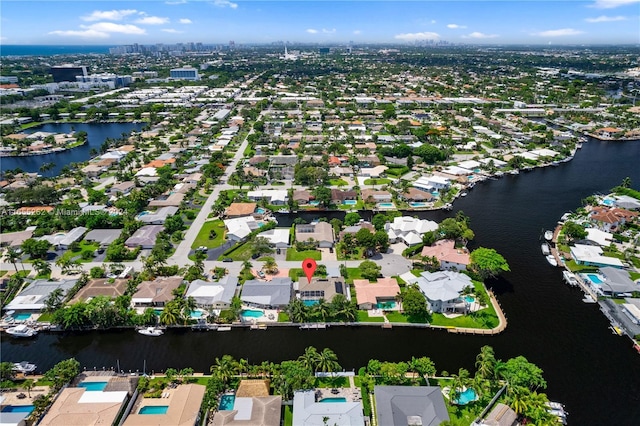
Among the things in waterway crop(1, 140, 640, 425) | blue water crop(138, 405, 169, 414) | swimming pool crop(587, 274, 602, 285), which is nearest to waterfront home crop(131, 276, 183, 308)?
waterway crop(1, 140, 640, 425)

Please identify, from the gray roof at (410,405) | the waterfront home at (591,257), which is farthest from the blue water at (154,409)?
the waterfront home at (591,257)

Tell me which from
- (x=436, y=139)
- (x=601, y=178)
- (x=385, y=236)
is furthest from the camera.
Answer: (x=436, y=139)

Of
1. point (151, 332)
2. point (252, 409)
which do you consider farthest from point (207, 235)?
point (252, 409)

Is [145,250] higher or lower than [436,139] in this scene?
lower

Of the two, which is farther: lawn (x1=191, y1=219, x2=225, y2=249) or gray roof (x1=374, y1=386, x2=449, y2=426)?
lawn (x1=191, y1=219, x2=225, y2=249)

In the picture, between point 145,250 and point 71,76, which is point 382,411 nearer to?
point 145,250

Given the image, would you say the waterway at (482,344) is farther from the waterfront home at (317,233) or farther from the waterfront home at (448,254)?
the waterfront home at (317,233)

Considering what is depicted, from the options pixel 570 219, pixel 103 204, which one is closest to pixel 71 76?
pixel 103 204

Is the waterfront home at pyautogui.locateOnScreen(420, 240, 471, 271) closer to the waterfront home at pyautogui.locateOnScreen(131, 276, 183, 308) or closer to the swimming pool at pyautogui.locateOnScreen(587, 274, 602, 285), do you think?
the swimming pool at pyautogui.locateOnScreen(587, 274, 602, 285)
